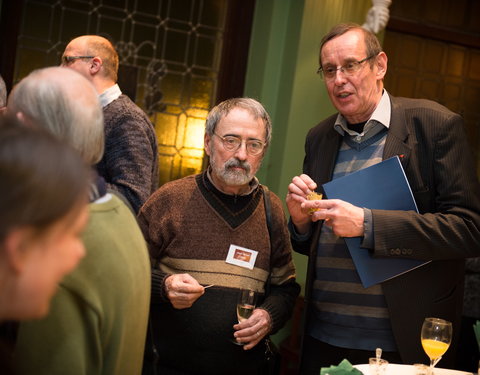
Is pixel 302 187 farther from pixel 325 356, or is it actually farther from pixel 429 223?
pixel 325 356

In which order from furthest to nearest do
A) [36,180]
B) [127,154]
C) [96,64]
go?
[96,64], [127,154], [36,180]

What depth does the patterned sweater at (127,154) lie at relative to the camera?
9.35 ft

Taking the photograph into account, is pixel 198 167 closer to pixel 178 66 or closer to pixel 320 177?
pixel 178 66

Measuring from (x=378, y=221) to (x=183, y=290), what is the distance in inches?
29.9

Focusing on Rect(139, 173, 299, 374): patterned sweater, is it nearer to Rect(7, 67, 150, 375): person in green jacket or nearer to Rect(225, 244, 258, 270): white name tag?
Rect(225, 244, 258, 270): white name tag

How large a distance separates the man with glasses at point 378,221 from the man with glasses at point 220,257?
165 mm

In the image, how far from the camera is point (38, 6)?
15.5ft

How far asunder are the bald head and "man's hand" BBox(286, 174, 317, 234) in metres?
1.26

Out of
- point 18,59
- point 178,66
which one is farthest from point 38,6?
point 178,66

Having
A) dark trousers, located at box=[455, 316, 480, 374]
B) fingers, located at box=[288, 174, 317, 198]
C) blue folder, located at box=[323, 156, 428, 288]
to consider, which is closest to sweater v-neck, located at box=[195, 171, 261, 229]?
fingers, located at box=[288, 174, 317, 198]

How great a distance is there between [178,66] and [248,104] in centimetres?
241

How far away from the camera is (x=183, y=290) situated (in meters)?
2.38

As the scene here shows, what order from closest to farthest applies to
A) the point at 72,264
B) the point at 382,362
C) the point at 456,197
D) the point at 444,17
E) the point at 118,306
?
the point at 72,264 → the point at 118,306 → the point at 382,362 → the point at 456,197 → the point at 444,17

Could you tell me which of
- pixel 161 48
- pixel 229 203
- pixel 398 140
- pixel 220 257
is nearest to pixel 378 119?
pixel 398 140
